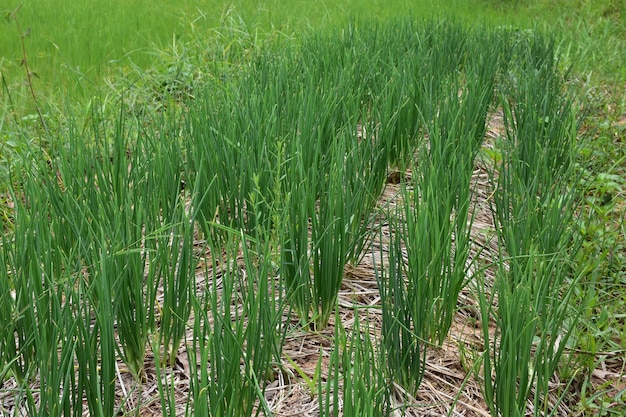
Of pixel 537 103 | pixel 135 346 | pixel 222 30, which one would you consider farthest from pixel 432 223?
pixel 222 30

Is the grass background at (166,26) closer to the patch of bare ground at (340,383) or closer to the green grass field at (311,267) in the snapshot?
the green grass field at (311,267)

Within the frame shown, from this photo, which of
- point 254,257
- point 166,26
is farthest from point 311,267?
point 166,26

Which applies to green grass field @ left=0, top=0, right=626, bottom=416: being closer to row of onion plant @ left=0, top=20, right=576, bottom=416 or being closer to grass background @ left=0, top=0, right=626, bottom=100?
row of onion plant @ left=0, top=20, right=576, bottom=416

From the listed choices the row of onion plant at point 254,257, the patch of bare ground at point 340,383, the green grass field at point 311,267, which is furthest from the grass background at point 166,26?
the patch of bare ground at point 340,383

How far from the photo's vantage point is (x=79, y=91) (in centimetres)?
366

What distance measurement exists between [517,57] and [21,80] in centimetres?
247

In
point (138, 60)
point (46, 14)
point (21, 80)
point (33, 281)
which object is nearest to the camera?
point (33, 281)

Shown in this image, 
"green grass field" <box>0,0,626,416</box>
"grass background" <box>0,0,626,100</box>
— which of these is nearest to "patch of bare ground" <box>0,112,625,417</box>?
"green grass field" <box>0,0,626,416</box>

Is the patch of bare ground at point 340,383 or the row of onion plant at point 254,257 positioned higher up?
the row of onion plant at point 254,257

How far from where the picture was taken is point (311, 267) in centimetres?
197

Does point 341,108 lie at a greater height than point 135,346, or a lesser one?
greater

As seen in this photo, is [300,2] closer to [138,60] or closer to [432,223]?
[138,60]

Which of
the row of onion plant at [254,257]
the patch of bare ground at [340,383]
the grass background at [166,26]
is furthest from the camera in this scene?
the grass background at [166,26]

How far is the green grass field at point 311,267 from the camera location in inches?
53.4
